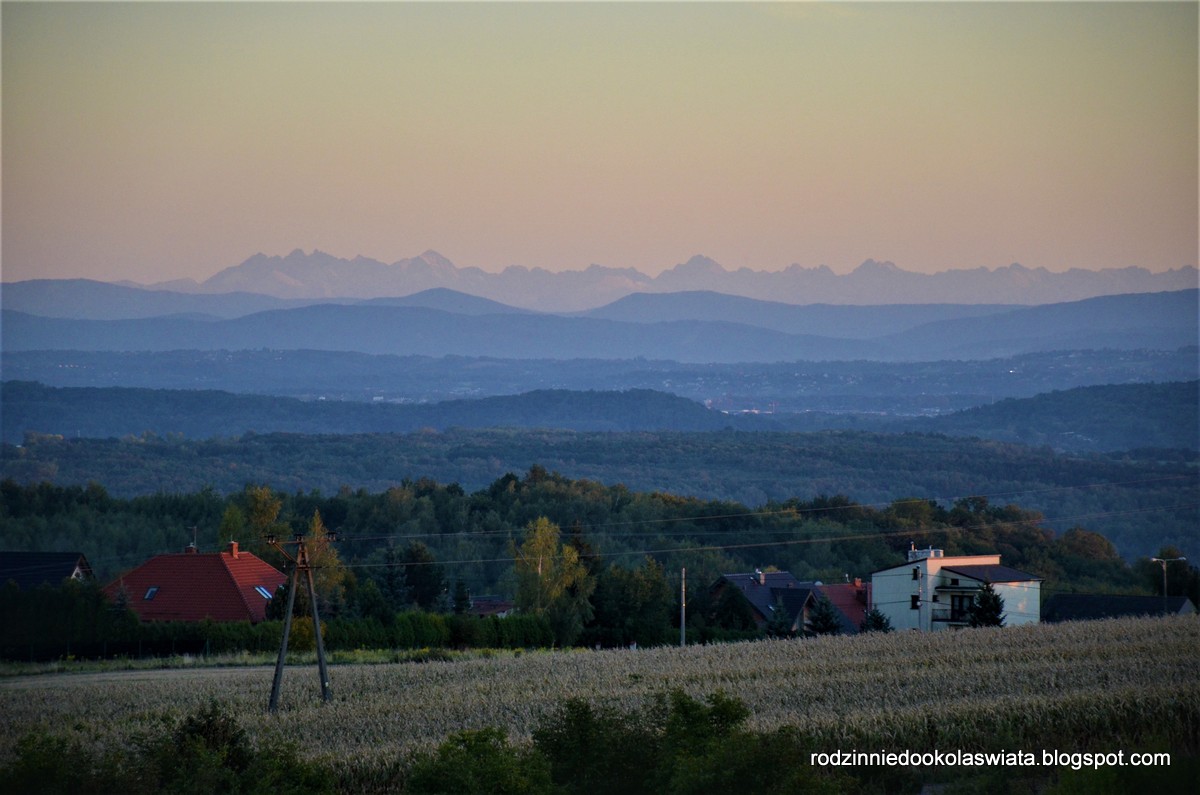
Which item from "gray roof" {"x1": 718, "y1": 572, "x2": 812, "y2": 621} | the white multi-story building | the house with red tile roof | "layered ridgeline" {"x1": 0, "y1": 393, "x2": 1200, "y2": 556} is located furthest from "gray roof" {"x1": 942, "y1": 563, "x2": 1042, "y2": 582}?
"layered ridgeline" {"x1": 0, "y1": 393, "x2": 1200, "y2": 556}

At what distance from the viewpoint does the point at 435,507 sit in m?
73.1

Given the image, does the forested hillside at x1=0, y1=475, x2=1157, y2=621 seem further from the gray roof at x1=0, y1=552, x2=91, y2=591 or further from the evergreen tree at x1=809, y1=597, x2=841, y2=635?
the evergreen tree at x1=809, y1=597, x2=841, y2=635

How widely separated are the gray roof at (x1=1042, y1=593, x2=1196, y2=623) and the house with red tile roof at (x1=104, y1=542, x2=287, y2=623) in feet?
88.1

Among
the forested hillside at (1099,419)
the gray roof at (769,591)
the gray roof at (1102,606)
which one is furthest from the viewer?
the forested hillside at (1099,419)

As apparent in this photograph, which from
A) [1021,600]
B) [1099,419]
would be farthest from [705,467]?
[1021,600]

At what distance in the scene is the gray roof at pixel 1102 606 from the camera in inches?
1661

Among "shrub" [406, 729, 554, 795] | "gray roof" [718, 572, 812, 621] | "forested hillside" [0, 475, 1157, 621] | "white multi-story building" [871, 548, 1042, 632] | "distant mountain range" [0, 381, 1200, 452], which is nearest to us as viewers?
"shrub" [406, 729, 554, 795]

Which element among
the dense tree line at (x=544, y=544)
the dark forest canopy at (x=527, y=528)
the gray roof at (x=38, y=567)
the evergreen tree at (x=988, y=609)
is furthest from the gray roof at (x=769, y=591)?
the gray roof at (x=38, y=567)

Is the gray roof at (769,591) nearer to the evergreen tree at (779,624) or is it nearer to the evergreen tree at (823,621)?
the evergreen tree at (779,624)

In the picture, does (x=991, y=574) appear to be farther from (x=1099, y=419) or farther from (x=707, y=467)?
(x=1099, y=419)

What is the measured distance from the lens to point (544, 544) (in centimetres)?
4797

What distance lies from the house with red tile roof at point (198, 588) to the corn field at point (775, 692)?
6.98 metres

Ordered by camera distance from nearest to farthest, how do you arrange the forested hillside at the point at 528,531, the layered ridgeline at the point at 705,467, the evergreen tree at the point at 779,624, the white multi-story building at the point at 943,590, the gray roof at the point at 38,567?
the gray roof at the point at 38,567 → the evergreen tree at the point at 779,624 → the white multi-story building at the point at 943,590 → the forested hillside at the point at 528,531 → the layered ridgeline at the point at 705,467

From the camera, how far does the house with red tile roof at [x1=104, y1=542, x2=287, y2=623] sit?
133 feet
